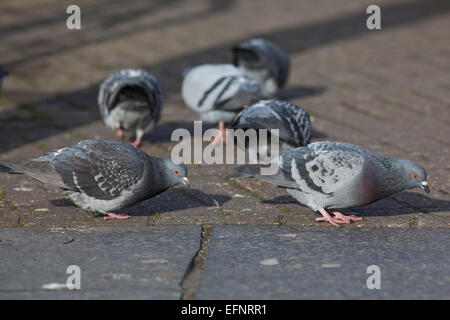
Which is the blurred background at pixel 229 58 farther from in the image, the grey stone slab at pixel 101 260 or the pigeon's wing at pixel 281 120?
the grey stone slab at pixel 101 260

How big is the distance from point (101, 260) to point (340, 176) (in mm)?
1481

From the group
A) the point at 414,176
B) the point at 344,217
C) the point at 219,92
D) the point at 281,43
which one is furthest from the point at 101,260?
the point at 281,43

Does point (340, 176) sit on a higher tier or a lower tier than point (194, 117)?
higher

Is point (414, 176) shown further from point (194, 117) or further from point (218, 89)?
point (194, 117)

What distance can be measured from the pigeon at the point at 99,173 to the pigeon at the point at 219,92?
1.71 m

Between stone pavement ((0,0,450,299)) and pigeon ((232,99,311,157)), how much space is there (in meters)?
0.37

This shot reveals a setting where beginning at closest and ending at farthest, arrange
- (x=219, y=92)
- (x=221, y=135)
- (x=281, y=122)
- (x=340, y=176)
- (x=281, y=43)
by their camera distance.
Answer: (x=340, y=176)
(x=281, y=122)
(x=219, y=92)
(x=221, y=135)
(x=281, y=43)

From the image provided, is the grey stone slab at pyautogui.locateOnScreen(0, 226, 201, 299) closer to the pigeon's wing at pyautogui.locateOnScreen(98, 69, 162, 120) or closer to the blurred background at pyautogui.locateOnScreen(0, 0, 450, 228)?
the blurred background at pyautogui.locateOnScreen(0, 0, 450, 228)

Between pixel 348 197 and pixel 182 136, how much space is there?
8.02 ft

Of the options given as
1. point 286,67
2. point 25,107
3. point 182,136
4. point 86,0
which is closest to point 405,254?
point 182,136

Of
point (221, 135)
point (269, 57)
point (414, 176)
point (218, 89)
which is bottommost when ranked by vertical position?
point (221, 135)

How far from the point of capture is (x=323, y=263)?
374 cm

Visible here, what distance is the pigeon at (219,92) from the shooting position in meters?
6.09
